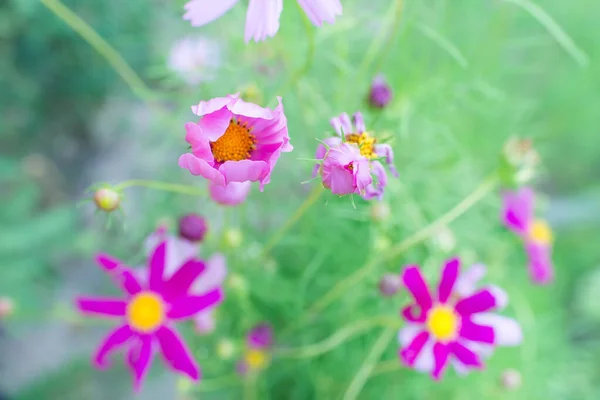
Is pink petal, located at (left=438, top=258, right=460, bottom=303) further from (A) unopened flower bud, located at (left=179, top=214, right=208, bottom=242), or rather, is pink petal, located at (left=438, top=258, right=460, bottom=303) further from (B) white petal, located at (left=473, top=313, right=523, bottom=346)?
(A) unopened flower bud, located at (left=179, top=214, right=208, bottom=242)

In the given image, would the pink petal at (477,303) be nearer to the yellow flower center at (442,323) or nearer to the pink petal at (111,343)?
the yellow flower center at (442,323)

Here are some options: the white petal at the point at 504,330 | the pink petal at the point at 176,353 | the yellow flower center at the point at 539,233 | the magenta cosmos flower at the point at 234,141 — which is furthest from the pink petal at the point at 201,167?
the yellow flower center at the point at 539,233

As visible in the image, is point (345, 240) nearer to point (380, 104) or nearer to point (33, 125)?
point (380, 104)

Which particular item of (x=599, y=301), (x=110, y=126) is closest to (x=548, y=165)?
(x=599, y=301)

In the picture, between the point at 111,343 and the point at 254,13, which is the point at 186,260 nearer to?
the point at 111,343

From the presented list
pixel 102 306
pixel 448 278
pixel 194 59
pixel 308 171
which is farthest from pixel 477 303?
pixel 194 59

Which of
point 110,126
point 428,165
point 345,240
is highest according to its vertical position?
point 110,126
